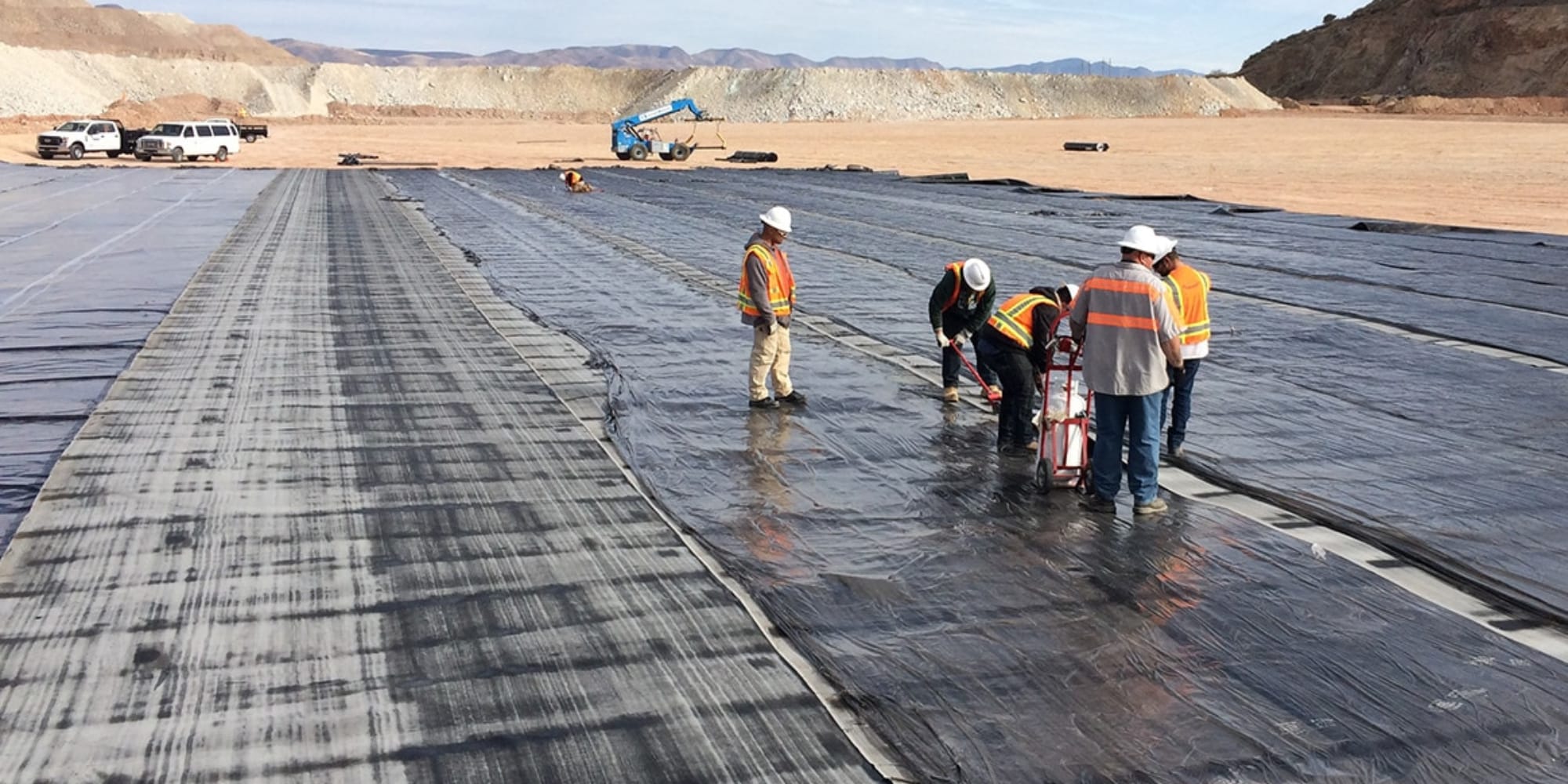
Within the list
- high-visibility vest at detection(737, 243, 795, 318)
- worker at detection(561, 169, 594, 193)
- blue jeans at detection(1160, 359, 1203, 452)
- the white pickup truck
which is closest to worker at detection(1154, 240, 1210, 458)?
blue jeans at detection(1160, 359, 1203, 452)

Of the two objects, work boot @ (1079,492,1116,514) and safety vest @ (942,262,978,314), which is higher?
safety vest @ (942,262,978,314)

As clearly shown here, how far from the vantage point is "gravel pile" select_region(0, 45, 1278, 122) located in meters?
118

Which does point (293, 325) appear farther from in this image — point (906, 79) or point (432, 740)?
point (906, 79)

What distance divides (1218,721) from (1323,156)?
4680cm

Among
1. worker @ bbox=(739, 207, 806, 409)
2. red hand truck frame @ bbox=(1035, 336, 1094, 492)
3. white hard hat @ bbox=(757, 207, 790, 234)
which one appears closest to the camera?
red hand truck frame @ bbox=(1035, 336, 1094, 492)

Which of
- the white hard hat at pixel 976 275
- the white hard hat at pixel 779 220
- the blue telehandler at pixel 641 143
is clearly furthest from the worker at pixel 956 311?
the blue telehandler at pixel 641 143

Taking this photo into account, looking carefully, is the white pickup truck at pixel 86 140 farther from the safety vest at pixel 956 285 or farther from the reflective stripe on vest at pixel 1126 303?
the reflective stripe on vest at pixel 1126 303

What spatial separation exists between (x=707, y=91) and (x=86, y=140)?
271 feet

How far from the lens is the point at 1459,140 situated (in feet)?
180

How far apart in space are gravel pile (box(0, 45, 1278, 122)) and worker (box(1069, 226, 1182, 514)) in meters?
112

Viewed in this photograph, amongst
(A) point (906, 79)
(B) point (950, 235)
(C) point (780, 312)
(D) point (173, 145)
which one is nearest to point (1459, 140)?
(B) point (950, 235)

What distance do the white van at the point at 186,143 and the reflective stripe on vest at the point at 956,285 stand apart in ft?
142

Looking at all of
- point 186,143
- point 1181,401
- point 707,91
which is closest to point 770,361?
point 1181,401

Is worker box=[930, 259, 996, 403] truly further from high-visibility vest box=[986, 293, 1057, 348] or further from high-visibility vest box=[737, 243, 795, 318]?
high-visibility vest box=[737, 243, 795, 318]
